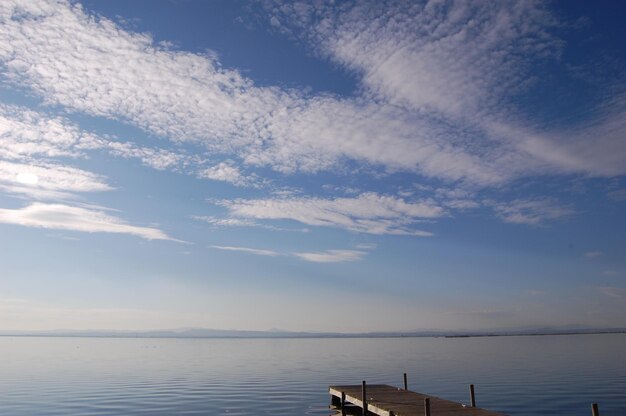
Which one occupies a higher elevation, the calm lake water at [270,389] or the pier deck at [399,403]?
the pier deck at [399,403]

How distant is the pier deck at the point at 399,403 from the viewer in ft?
80.1

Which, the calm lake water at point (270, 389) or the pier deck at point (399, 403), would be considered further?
the calm lake water at point (270, 389)

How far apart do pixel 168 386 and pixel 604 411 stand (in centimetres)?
4119

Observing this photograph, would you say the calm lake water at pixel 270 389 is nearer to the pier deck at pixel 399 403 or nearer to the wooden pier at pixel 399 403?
the pier deck at pixel 399 403

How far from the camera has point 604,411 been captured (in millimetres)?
37469

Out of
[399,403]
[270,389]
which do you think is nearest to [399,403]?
[399,403]

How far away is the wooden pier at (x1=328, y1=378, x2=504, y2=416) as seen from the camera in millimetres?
24266

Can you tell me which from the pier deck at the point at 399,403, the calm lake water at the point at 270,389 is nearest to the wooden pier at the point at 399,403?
the pier deck at the point at 399,403

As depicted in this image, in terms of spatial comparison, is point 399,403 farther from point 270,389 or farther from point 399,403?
point 270,389

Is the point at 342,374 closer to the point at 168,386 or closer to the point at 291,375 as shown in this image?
the point at 291,375

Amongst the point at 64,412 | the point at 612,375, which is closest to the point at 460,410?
the point at 64,412

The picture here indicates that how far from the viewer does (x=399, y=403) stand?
27703 millimetres

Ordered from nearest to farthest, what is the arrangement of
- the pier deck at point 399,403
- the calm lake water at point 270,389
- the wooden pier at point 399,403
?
the wooden pier at point 399,403 < the pier deck at point 399,403 < the calm lake water at point 270,389

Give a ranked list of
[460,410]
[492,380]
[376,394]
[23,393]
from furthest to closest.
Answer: [492,380], [23,393], [376,394], [460,410]
